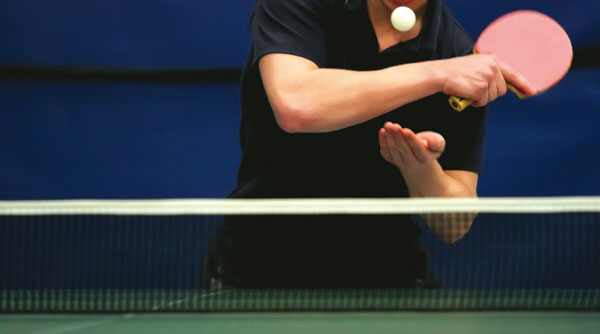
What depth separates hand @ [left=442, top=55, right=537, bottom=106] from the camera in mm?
1450

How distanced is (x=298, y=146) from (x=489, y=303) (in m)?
0.57

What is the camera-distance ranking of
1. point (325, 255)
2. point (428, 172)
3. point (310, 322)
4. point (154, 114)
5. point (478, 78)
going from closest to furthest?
point (310, 322) < point (478, 78) < point (428, 172) < point (325, 255) < point (154, 114)

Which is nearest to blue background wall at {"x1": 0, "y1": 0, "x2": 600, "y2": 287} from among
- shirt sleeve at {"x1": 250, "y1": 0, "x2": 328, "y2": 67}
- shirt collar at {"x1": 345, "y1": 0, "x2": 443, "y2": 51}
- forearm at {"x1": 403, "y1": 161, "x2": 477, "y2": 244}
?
forearm at {"x1": 403, "y1": 161, "x2": 477, "y2": 244}

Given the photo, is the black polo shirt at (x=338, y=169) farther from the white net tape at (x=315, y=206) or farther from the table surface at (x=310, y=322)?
the table surface at (x=310, y=322)

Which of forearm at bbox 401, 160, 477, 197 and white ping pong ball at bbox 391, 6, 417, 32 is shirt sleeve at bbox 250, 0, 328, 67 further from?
forearm at bbox 401, 160, 477, 197

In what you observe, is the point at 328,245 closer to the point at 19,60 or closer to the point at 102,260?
the point at 102,260

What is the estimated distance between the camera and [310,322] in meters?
1.31

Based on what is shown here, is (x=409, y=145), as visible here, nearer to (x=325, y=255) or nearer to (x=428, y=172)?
(x=428, y=172)

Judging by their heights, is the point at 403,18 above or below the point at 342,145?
above

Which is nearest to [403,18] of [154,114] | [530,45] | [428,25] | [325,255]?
[428,25]

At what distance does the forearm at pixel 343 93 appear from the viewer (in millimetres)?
1454

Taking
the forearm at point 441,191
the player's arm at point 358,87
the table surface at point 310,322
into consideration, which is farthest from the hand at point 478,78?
the table surface at point 310,322

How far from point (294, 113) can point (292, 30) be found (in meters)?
0.20

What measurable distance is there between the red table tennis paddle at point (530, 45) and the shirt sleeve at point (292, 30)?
1.36 ft
